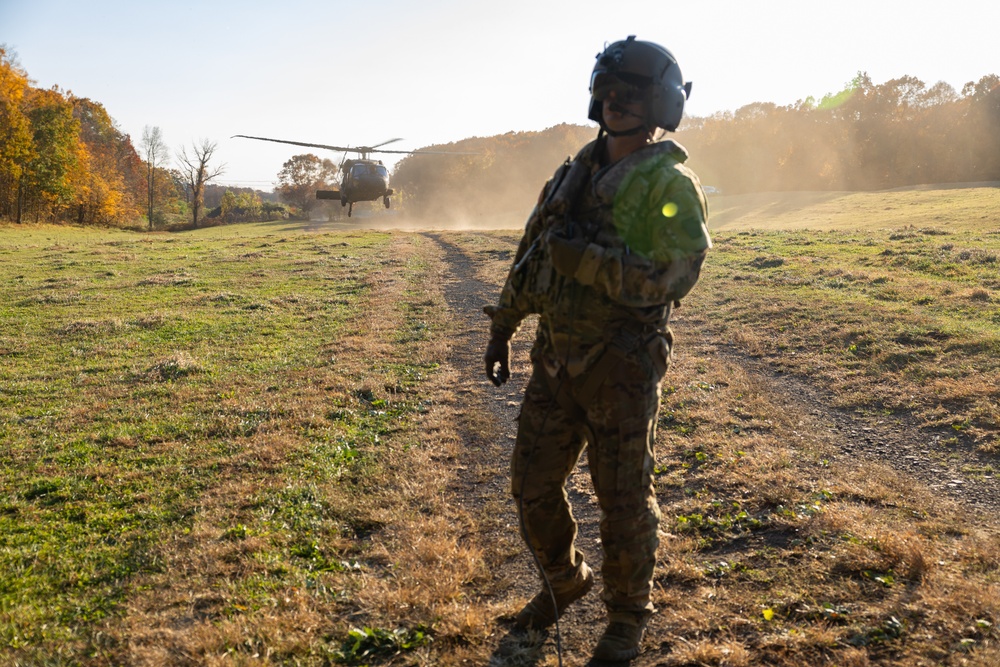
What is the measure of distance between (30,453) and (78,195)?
6855 cm

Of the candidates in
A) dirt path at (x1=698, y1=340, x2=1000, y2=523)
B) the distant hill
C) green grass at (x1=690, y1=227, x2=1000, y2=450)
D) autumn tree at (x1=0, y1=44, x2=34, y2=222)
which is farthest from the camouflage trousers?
autumn tree at (x1=0, y1=44, x2=34, y2=222)

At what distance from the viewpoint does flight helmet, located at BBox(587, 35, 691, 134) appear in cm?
342

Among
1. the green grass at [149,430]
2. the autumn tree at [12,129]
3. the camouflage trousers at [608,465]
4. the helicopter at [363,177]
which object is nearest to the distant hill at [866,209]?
the helicopter at [363,177]

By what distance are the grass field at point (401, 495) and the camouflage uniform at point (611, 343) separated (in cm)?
78

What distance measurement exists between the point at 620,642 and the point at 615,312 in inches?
63.7

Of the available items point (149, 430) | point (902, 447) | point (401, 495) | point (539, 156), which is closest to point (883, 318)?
point (902, 447)

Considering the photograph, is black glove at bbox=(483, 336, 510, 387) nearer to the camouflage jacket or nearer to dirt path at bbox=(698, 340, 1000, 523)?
the camouflage jacket

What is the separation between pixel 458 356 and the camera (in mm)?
11609

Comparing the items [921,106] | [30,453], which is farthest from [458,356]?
[921,106]

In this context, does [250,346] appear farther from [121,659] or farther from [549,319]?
[549,319]

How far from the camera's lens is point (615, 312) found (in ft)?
11.0

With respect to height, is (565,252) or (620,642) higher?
(565,252)

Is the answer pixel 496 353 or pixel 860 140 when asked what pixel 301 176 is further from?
pixel 496 353

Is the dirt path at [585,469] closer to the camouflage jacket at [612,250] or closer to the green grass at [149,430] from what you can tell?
the green grass at [149,430]
